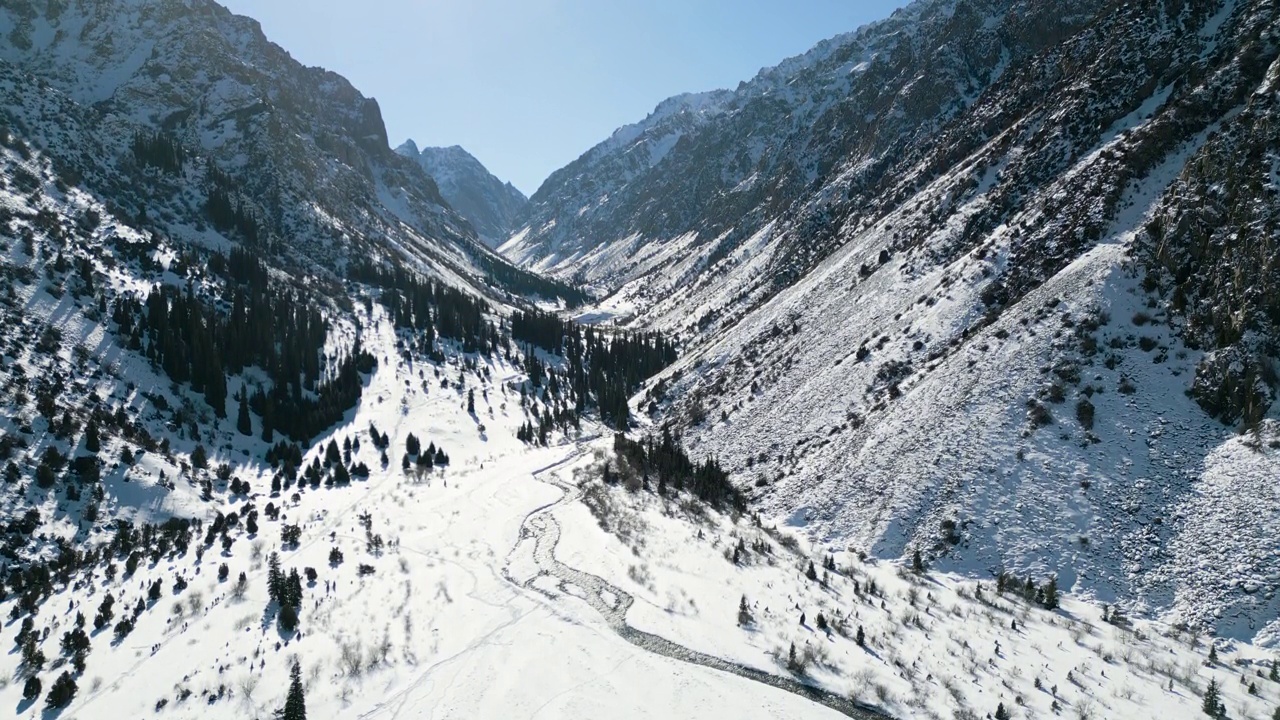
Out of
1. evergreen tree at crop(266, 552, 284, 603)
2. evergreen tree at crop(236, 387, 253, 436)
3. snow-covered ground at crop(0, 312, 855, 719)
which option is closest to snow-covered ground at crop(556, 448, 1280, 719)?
Result: snow-covered ground at crop(0, 312, 855, 719)

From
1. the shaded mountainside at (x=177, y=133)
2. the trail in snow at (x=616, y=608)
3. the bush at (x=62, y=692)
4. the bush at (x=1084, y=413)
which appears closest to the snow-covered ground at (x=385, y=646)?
the bush at (x=62, y=692)

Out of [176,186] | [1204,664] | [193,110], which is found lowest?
[1204,664]

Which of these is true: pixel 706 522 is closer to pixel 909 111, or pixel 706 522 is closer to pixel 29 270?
pixel 29 270

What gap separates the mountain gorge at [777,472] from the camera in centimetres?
2250

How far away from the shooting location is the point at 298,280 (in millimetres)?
124062

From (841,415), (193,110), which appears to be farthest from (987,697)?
(193,110)

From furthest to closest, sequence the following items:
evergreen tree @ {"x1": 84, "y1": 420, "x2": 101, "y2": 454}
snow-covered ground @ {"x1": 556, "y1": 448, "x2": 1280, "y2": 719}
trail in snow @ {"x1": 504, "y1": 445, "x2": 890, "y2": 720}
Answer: evergreen tree @ {"x1": 84, "y1": 420, "x2": 101, "y2": 454}
trail in snow @ {"x1": 504, "y1": 445, "x2": 890, "y2": 720}
snow-covered ground @ {"x1": 556, "y1": 448, "x2": 1280, "y2": 719}

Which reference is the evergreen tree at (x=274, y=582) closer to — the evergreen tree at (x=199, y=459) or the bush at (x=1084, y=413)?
the evergreen tree at (x=199, y=459)

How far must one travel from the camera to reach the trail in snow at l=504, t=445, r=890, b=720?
21.0 m

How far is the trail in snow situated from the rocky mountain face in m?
14.8

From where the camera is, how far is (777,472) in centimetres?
4759

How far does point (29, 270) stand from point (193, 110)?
419ft

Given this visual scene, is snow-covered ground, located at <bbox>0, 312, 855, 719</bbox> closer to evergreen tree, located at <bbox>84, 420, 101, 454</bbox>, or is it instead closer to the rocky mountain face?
evergreen tree, located at <bbox>84, 420, 101, 454</bbox>

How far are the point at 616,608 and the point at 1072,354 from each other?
104 ft
